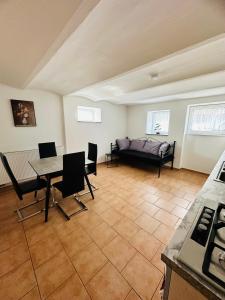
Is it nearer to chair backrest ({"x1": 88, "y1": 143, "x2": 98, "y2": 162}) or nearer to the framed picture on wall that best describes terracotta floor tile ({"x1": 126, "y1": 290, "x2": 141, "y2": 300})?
chair backrest ({"x1": 88, "y1": 143, "x2": 98, "y2": 162})

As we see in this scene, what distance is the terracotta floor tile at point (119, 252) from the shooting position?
137cm

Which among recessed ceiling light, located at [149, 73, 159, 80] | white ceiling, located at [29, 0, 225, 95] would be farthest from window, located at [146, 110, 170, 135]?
white ceiling, located at [29, 0, 225, 95]

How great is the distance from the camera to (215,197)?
912 mm

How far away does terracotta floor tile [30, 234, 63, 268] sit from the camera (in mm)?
1398

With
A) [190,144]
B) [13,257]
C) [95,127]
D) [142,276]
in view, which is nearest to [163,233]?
[142,276]

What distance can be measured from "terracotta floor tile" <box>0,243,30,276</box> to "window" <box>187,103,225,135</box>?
4.30 m

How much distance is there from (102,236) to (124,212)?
0.55 meters

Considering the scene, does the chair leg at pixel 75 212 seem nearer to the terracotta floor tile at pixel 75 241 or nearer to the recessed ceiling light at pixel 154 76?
the terracotta floor tile at pixel 75 241

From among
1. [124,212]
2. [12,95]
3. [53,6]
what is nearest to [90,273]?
[124,212]

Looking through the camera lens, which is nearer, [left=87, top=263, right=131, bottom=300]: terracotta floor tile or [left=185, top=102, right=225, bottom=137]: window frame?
[left=87, top=263, right=131, bottom=300]: terracotta floor tile

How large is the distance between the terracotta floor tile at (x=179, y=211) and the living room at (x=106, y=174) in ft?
0.05

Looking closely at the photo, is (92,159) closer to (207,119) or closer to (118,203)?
(118,203)

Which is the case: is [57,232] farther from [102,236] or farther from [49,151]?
[49,151]

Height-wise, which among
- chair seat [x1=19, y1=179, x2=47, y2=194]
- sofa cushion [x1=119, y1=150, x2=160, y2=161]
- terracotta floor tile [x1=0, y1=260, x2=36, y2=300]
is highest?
sofa cushion [x1=119, y1=150, x2=160, y2=161]
